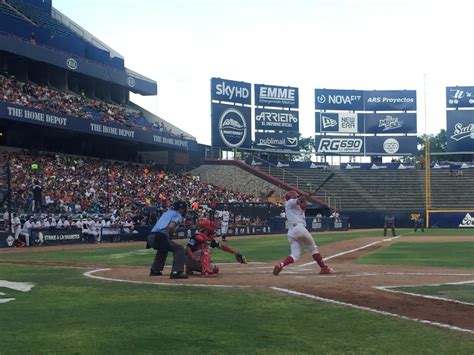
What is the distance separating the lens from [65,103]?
44406 mm

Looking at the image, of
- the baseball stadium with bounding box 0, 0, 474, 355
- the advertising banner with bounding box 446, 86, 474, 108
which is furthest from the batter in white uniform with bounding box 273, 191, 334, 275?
the advertising banner with bounding box 446, 86, 474, 108

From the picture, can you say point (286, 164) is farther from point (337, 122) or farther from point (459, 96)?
point (459, 96)

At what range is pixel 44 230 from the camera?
29797 mm

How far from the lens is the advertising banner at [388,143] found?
66.4 meters

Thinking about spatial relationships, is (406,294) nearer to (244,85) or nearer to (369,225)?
(369,225)

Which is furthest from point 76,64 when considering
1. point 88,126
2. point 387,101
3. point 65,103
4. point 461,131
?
point 461,131

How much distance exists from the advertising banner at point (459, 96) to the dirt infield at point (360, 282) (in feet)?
175

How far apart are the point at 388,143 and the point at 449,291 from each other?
58.0m

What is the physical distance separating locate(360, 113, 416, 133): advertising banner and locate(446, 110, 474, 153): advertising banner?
4.00 metres

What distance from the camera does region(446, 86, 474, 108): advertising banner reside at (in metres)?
66.1

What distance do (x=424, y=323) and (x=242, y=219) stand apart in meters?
35.7

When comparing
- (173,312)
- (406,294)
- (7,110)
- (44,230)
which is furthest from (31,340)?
(7,110)

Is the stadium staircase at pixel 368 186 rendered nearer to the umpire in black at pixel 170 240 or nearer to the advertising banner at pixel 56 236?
the advertising banner at pixel 56 236

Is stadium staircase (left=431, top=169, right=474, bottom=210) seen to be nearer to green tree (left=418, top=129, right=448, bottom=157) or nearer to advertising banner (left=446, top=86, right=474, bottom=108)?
advertising banner (left=446, top=86, right=474, bottom=108)
